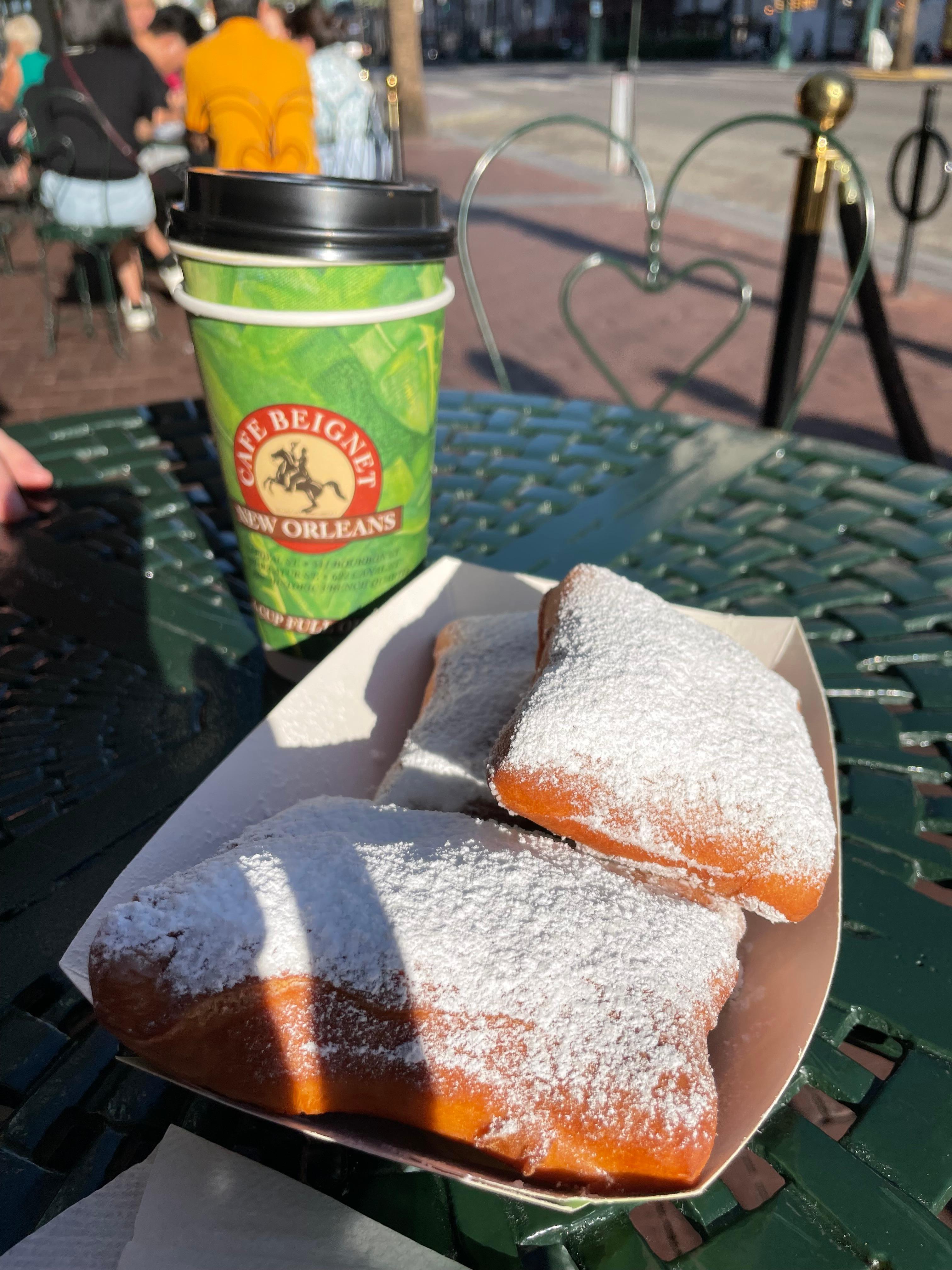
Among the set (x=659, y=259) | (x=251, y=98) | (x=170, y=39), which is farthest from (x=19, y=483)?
(x=170, y=39)

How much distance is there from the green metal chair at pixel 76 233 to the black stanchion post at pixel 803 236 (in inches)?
162

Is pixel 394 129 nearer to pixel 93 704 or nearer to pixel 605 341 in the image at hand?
pixel 93 704

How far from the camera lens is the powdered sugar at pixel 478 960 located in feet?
1.82

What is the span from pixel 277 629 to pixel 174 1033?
53 centimetres

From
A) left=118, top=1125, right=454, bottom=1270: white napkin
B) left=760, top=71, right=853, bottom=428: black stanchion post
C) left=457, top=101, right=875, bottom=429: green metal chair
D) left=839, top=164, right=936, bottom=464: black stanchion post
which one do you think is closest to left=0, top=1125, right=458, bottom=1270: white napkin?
left=118, top=1125, right=454, bottom=1270: white napkin

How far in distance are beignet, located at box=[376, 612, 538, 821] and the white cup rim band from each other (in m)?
0.34

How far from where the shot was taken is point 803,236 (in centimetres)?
197

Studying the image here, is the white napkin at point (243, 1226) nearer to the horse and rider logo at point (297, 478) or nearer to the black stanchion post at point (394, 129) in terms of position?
the horse and rider logo at point (297, 478)

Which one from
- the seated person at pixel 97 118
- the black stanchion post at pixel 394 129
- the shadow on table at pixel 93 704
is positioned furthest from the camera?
the seated person at pixel 97 118

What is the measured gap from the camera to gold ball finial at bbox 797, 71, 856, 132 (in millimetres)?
1713

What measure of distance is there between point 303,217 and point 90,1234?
2.54 feet

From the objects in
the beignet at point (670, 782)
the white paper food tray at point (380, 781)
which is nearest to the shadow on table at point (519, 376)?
the white paper food tray at point (380, 781)

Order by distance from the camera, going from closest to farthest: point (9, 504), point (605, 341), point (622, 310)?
1. point (9, 504)
2. point (605, 341)
3. point (622, 310)

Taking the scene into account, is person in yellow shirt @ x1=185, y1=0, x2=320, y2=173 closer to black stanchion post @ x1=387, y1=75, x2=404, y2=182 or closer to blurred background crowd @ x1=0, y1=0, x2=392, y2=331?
blurred background crowd @ x1=0, y1=0, x2=392, y2=331
